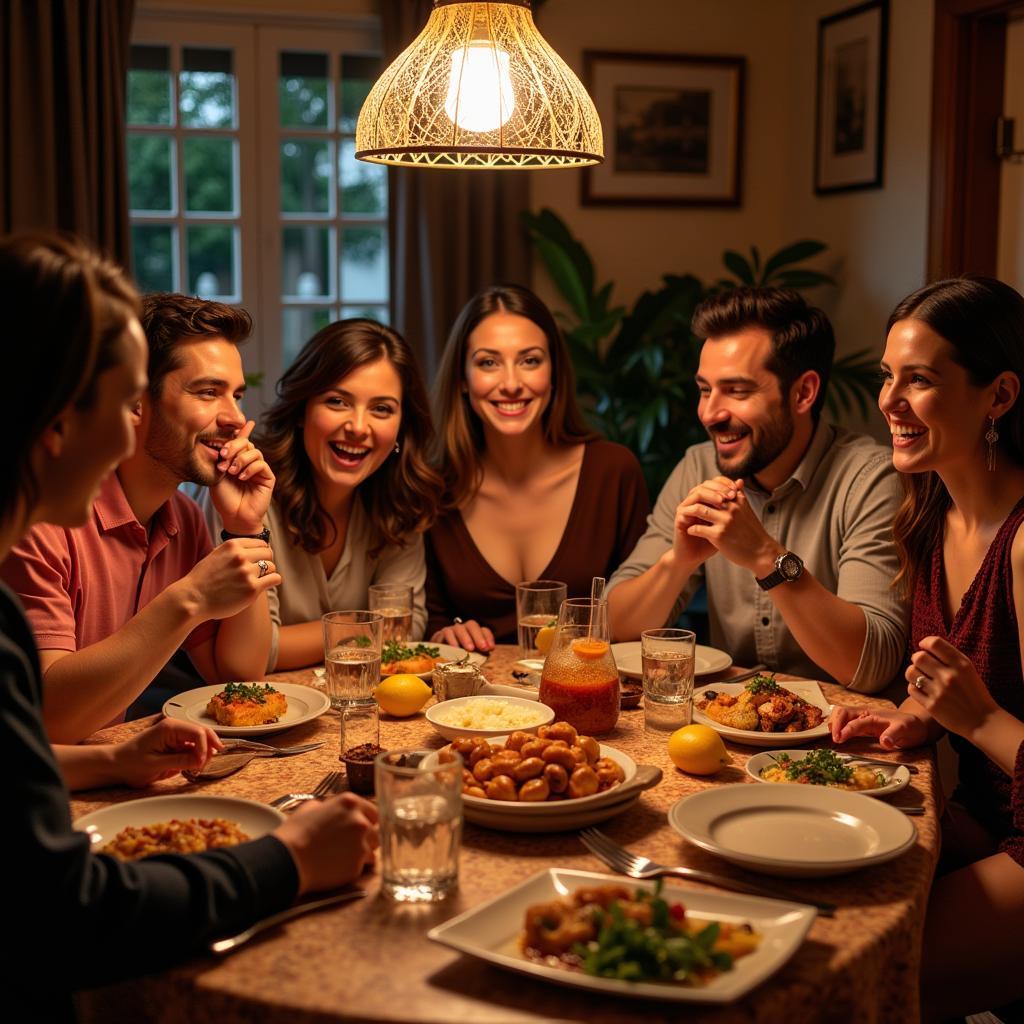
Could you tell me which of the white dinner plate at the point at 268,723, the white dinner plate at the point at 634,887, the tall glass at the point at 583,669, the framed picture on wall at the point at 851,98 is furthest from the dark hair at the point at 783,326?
the framed picture on wall at the point at 851,98

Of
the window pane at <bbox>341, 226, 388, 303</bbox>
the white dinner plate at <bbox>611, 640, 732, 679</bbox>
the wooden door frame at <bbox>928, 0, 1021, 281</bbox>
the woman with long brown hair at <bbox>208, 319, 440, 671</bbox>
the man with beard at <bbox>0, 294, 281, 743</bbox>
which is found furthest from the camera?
Answer: the window pane at <bbox>341, 226, 388, 303</bbox>

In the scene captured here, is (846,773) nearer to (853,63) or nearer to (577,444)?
(577,444)

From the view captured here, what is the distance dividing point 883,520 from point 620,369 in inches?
90.7

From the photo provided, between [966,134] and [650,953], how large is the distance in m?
3.78

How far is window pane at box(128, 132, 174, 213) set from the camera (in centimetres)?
495

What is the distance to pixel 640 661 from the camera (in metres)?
2.42

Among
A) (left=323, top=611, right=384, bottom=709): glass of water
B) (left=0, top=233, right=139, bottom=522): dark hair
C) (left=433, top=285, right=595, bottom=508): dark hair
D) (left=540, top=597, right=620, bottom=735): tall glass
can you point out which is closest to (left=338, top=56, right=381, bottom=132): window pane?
(left=433, top=285, right=595, bottom=508): dark hair

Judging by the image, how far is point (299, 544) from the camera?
108 inches

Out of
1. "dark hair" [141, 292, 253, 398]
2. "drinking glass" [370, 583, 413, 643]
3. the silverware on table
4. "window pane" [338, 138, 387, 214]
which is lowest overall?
the silverware on table

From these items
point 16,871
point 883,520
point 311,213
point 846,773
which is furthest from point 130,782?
point 311,213

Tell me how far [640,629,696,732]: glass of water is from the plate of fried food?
354 millimetres

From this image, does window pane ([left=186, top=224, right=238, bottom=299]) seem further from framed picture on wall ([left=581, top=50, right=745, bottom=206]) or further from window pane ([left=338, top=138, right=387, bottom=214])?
framed picture on wall ([left=581, top=50, right=745, bottom=206])

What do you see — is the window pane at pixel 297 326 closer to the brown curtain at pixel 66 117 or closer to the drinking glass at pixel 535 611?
the brown curtain at pixel 66 117

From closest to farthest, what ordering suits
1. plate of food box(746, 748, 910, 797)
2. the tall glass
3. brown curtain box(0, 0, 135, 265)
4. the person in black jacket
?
the person in black jacket
plate of food box(746, 748, 910, 797)
the tall glass
brown curtain box(0, 0, 135, 265)
